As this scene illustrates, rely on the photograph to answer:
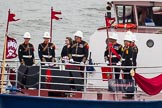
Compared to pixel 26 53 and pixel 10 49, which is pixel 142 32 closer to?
pixel 26 53

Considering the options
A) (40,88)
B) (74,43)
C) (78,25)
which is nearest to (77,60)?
(74,43)

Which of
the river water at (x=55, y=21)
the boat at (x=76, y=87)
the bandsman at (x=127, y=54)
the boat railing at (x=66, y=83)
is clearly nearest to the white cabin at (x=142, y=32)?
the boat at (x=76, y=87)

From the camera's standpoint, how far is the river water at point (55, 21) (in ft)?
125

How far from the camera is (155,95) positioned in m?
18.9

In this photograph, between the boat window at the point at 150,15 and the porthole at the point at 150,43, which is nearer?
the porthole at the point at 150,43

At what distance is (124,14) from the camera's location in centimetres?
2125

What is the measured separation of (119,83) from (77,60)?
5.31 feet

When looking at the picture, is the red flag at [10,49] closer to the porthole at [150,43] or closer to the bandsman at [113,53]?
the bandsman at [113,53]

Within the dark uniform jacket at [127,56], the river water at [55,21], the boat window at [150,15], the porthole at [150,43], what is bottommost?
the dark uniform jacket at [127,56]

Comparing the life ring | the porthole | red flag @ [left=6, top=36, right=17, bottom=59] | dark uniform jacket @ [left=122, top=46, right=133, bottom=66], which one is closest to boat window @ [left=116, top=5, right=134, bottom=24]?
the life ring

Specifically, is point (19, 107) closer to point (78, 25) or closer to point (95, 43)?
point (95, 43)

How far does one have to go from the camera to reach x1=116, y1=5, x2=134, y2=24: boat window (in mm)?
21072

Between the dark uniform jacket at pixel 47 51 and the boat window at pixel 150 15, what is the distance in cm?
301

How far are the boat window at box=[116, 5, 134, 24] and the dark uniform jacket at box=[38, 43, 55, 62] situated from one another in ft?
9.53
